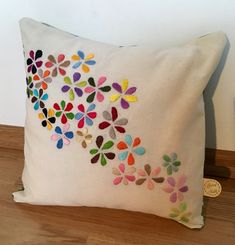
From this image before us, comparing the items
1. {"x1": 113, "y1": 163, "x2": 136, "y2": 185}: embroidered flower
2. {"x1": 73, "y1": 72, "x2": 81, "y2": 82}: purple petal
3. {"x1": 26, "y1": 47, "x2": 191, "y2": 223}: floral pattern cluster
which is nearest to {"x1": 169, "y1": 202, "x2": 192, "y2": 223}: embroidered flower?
{"x1": 26, "y1": 47, "x2": 191, "y2": 223}: floral pattern cluster

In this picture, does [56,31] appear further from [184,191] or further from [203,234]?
[203,234]

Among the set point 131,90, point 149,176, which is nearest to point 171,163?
point 149,176

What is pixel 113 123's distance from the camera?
2.14ft

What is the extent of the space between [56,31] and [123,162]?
30cm

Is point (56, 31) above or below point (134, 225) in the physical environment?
above

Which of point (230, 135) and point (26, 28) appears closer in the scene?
point (26, 28)

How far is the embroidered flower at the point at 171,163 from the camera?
651 millimetres

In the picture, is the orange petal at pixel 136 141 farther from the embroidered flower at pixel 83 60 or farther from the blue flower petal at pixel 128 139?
the embroidered flower at pixel 83 60

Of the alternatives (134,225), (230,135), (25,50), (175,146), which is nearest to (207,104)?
(230,135)

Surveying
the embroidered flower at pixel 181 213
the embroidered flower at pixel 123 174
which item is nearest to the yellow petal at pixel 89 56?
the embroidered flower at pixel 123 174

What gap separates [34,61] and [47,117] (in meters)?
0.12

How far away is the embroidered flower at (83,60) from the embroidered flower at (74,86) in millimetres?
16

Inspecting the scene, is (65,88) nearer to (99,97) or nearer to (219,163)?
(99,97)

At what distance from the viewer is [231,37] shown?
2.32 ft
